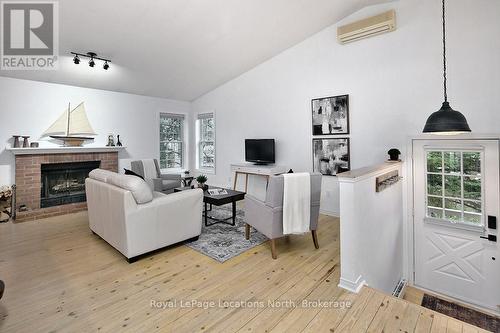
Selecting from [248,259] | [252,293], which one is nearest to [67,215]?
[248,259]

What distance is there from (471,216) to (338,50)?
10.3 feet

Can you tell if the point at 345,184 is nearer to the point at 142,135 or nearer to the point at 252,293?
the point at 252,293

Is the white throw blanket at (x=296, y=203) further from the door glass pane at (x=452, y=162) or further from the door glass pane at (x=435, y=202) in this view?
the door glass pane at (x=452, y=162)

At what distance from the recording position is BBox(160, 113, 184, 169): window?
6.86 m

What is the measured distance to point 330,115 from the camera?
4.46m

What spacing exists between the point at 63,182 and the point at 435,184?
649cm

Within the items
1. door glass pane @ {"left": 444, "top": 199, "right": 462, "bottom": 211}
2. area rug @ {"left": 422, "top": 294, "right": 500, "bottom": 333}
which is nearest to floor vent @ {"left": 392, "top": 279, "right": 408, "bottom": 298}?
area rug @ {"left": 422, "top": 294, "right": 500, "bottom": 333}

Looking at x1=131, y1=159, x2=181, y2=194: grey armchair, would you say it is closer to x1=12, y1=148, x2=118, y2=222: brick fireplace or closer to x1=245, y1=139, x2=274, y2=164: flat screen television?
x1=12, y1=148, x2=118, y2=222: brick fireplace

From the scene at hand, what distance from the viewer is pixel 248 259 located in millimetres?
2945

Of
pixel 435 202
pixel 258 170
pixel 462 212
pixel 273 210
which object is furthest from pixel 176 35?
pixel 462 212

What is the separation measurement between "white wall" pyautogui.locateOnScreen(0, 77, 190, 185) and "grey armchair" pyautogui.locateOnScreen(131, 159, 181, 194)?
78 cm

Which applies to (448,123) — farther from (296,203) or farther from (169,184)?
(169,184)

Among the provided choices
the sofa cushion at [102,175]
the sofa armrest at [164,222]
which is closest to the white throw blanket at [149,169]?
the sofa cushion at [102,175]

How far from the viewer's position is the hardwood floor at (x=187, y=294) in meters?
1.89
